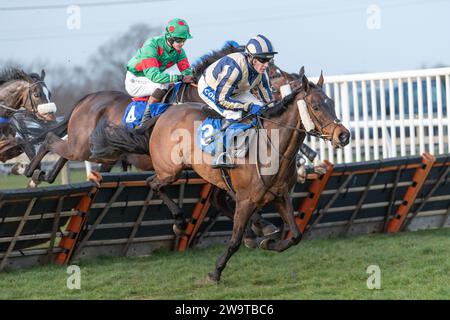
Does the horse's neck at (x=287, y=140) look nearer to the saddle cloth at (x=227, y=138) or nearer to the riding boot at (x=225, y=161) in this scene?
the saddle cloth at (x=227, y=138)

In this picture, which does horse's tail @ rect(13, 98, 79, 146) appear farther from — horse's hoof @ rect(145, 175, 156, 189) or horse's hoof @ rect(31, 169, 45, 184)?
horse's hoof @ rect(145, 175, 156, 189)

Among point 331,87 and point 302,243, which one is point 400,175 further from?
point 331,87

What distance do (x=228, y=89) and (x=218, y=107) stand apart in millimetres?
171

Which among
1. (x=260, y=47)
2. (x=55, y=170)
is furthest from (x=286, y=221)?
(x=55, y=170)

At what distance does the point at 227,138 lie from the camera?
6953 millimetres

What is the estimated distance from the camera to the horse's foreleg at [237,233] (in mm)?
6781

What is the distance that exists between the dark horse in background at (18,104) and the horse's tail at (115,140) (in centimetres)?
194

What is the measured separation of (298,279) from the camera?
691 centimetres

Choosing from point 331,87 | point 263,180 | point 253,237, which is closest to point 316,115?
point 263,180

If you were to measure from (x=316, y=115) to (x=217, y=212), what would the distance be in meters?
2.19

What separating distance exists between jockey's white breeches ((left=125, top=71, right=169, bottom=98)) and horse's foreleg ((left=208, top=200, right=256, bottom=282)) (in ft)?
6.22

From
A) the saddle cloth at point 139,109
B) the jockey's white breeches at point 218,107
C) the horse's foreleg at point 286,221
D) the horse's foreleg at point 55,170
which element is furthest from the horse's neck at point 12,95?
the horse's foreleg at point 286,221

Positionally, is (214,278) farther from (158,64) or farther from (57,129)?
(57,129)

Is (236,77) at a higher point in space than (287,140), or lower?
higher
